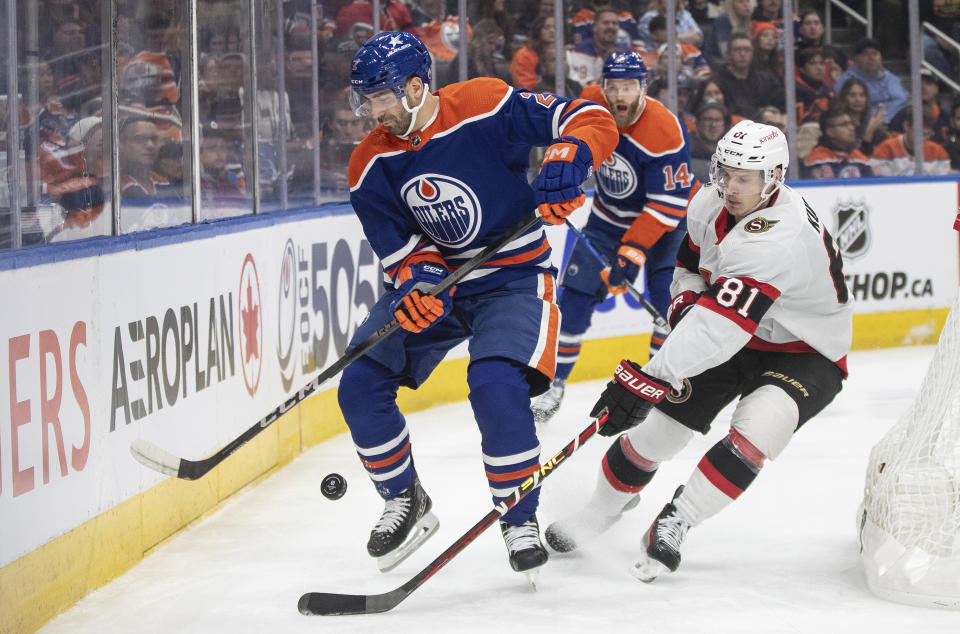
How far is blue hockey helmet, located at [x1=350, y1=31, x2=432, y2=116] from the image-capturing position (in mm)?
2400

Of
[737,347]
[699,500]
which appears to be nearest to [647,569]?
[699,500]

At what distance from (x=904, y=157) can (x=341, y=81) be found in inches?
124

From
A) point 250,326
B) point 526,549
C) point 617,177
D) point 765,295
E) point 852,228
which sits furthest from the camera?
point 852,228

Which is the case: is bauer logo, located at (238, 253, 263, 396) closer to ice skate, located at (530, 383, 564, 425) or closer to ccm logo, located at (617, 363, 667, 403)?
ice skate, located at (530, 383, 564, 425)

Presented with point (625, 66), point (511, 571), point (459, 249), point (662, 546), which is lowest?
point (511, 571)

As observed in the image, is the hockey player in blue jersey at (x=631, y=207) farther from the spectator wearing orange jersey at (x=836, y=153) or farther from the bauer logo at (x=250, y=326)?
the spectator wearing orange jersey at (x=836, y=153)

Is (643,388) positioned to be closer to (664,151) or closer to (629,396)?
(629,396)

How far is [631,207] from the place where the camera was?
424 centimetres

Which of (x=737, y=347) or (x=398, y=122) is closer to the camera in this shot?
(x=737, y=347)

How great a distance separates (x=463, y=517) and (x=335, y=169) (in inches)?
78.6

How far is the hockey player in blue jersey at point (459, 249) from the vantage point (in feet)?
7.90

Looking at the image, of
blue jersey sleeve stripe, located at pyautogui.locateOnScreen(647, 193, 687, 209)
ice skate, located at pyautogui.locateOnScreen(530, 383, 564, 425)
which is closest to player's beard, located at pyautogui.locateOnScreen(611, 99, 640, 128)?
blue jersey sleeve stripe, located at pyautogui.locateOnScreen(647, 193, 687, 209)

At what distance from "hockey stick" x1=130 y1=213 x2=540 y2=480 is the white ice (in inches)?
9.9

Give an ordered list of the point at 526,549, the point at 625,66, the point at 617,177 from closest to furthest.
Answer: the point at 526,549, the point at 625,66, the point at 617,177
